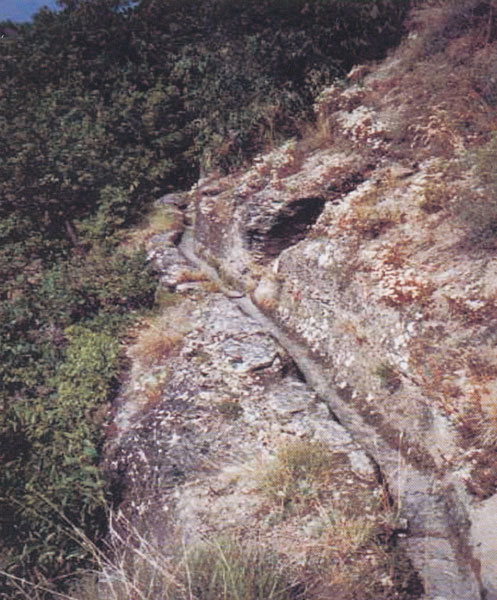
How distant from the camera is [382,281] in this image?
277 inches

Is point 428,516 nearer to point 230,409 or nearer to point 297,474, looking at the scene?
point 297,474

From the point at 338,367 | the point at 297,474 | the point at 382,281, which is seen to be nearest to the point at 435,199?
the point at 382,281

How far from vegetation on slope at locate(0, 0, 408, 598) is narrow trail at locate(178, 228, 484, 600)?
2.99 metres

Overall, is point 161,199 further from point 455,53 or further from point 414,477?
point 414,477

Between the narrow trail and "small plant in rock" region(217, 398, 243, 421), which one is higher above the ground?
"small plant in rock" region(217, 398, 243, 421)

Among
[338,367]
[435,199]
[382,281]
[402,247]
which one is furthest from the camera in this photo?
[435,199]

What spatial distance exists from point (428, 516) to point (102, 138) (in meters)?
9.40

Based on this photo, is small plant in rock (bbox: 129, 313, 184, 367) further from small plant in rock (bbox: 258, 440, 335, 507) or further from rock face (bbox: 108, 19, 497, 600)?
small plant in rock (bbox: 258, 440, 335, 507)

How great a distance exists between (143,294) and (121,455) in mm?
2987

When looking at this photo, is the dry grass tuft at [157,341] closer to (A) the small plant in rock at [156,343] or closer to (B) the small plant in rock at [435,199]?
(A) the small plant in rock at [156,343]

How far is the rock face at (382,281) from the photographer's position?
5.36 metres

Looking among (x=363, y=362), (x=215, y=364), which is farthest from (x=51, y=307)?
(x=363, y=362)

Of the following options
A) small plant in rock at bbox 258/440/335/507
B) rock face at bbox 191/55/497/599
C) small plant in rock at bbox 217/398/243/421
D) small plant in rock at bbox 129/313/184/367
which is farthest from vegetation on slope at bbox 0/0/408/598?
small plant in rock at bbox 258/440/335/507

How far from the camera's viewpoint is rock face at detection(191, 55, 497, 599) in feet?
17.6
